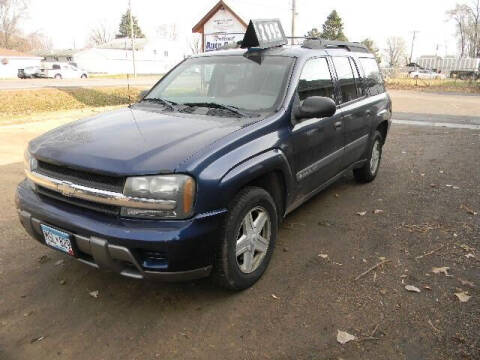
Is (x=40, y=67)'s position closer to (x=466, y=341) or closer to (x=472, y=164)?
(x=472, y=164)

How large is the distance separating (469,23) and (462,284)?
275ft

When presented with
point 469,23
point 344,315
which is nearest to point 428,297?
point 344,315

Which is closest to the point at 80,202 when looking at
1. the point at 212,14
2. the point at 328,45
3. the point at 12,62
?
the point at 328,45

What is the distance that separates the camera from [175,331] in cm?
281

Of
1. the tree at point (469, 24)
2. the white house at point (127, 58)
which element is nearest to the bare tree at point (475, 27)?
the tree at point (469, 24)

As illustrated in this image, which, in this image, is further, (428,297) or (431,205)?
(431,205)

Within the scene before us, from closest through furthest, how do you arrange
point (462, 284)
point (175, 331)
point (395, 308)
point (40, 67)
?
1. point (175, 331)
2. point (395, 308)
3. point (462, 284)
4. point (40, 67)

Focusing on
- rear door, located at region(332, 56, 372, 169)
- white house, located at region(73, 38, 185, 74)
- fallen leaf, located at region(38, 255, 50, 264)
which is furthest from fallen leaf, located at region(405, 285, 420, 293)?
white house, located at region(73, 38, 185, 74)

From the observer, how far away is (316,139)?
156 inches

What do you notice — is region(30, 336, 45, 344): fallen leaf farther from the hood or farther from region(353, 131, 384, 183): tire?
region(353, 131, 384, 183): tire

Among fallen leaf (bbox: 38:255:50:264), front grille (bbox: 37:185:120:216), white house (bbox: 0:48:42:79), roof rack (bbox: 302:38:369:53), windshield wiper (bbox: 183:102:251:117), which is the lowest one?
fallen leaf (bbox: 38:255:50:264)

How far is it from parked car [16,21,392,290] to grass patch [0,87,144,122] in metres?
10.4

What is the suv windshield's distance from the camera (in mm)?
3678

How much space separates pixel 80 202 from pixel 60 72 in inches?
1542
